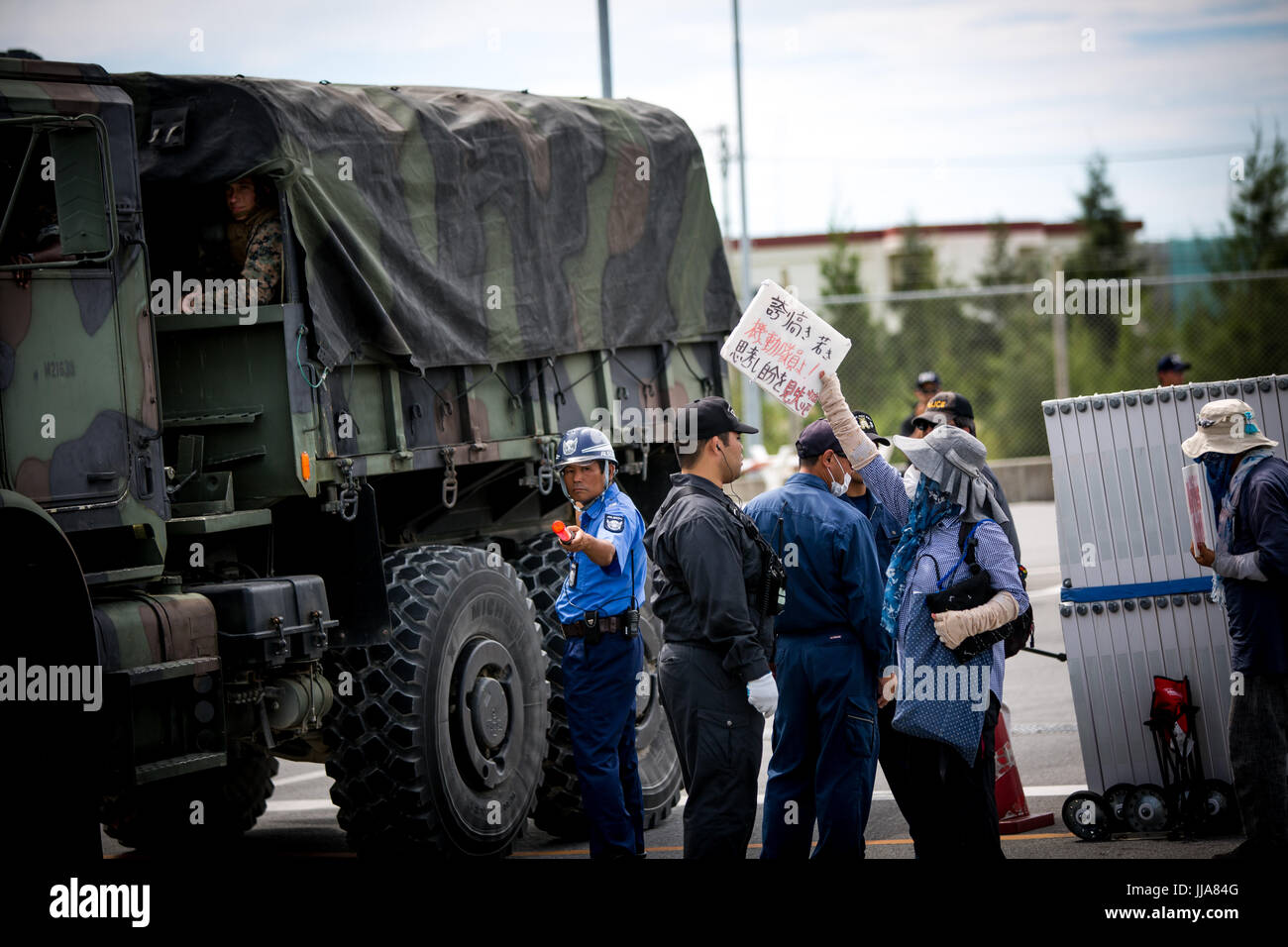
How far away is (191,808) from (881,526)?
3.82m

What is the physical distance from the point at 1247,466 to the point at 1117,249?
107 feet

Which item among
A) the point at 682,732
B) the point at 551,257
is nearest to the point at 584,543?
the point at 682,732

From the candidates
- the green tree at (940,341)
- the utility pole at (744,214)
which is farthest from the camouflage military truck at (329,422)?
the green tree at (940,341)

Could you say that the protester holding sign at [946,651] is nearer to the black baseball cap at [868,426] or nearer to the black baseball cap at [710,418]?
the black baseball cap at [710,418]

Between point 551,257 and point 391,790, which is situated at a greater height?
point 551,257

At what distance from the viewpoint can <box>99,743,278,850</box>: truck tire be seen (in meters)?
9.04

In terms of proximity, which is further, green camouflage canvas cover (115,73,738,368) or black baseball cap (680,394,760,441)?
green camouflage canvas cover (115,73,738,368)

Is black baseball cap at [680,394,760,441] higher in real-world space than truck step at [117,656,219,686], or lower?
higher

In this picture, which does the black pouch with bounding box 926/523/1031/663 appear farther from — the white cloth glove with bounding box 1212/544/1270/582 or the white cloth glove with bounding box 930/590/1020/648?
the white cloth glove with bounding box 1212/544/1270/582

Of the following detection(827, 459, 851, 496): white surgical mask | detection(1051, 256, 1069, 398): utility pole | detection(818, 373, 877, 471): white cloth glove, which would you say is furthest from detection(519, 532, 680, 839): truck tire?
detection(1051, 256, 1069, 398): utility pole

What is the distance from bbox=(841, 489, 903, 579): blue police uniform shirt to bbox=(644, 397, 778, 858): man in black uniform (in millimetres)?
1338

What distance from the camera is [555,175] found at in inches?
385
